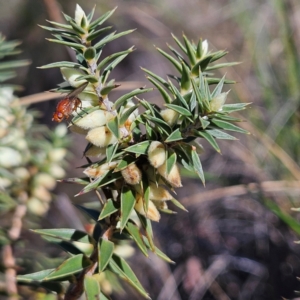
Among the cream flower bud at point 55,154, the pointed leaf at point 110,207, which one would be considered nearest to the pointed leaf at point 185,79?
the pointed leaf at point 110,207

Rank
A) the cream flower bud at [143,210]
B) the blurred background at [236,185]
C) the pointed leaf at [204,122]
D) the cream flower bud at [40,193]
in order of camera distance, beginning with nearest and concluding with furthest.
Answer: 1. the pointed leaf at [204,122]
2. the cream flower bud at [143,210]
3. the cream flower bud at [40,193]
4. the blurred background at [236,185]

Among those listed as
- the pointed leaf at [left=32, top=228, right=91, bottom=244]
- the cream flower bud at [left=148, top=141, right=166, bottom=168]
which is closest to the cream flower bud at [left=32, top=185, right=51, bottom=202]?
the pointed leaf at [left=32, top=228, right=91, bottom=244]

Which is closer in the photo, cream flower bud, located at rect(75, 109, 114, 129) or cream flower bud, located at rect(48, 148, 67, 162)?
cream flower bud, located at rect(75, 109, 114, 129)

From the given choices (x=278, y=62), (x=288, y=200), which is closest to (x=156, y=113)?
(x=288, y=200)

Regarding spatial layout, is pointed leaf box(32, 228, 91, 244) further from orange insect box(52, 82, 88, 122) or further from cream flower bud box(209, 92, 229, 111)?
cream flower bud box(209, 92, 229, 111)

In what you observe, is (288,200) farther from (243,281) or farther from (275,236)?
(243,281)

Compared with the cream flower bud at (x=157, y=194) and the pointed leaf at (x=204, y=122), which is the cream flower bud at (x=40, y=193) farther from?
the pointed leaf at (x=204, y=122)

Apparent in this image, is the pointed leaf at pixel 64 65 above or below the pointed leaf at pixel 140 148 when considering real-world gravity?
above
